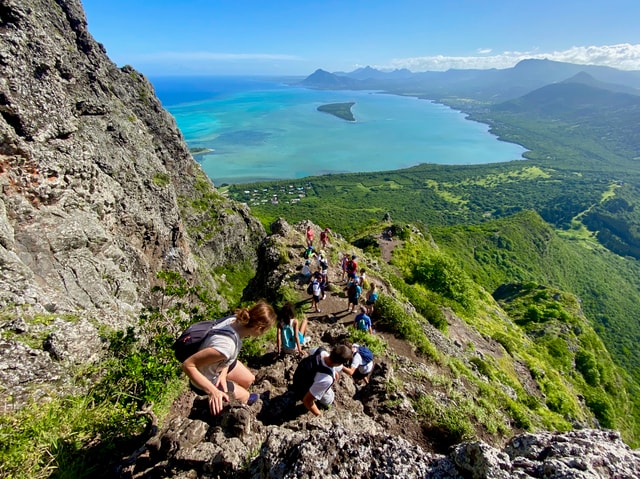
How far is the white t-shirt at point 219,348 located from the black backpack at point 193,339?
59 millimetres

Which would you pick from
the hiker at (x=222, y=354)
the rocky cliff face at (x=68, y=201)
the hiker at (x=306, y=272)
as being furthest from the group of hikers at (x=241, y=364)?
the hiker at (x=306, y=272)

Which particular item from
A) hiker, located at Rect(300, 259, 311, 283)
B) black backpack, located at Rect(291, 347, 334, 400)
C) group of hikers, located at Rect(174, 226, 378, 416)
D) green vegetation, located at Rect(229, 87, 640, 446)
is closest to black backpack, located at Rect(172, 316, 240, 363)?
group of hikers, located at Rect(174, 226, 378, 416)

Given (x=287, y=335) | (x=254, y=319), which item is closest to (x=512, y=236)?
(x=287, y=335)

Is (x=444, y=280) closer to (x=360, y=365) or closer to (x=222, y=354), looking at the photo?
(x=360, y=365)

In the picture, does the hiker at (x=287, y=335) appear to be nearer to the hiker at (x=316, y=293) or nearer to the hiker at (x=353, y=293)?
the hiker at (x=316, y=293)

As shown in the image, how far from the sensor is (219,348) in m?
4.87

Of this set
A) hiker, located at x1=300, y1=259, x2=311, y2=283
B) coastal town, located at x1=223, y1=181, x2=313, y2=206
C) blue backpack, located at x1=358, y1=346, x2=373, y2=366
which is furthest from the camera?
coastal town, located at x1=223, y1=181, x2=313, y2=206

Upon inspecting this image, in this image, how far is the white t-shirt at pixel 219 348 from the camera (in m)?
4.90

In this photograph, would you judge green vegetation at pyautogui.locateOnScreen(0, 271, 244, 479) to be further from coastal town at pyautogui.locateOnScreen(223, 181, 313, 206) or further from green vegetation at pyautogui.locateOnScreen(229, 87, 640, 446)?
coastal town at pyautogui.locateOnScreen(223, 181, 313, 206)

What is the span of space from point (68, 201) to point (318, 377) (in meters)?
15.1

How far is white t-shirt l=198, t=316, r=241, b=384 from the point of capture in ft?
16.1

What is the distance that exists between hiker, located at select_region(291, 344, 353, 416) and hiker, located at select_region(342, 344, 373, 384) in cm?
134

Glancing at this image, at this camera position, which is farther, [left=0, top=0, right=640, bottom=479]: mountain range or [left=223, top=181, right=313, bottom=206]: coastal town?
[left=223, top=181, right=313, bottom=206]: coastal town

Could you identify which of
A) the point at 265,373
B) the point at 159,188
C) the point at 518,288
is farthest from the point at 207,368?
the point at 518,288
